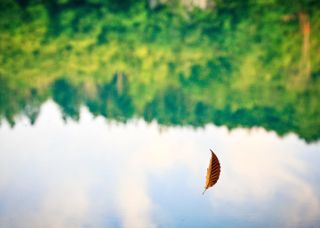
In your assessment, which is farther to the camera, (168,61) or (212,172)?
(168,61)

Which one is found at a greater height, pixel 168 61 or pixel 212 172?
pixel 168 61

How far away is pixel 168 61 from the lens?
18.7ft

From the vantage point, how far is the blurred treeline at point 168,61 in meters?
4.69

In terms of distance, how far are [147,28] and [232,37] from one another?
118cm

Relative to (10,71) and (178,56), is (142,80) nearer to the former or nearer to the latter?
(178,56)

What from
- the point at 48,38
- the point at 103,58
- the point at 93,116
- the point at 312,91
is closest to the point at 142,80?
the point at 103,58

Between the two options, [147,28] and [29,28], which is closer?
[29,28]

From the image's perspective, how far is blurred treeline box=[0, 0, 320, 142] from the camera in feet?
15.4

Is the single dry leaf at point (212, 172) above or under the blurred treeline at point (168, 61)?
under

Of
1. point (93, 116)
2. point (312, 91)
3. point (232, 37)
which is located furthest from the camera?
point (232, 37)

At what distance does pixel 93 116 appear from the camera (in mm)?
4430

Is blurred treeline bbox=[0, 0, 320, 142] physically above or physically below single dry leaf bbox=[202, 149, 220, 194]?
above

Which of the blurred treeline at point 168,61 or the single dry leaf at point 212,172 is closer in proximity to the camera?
the single dry leaf at point 212,172

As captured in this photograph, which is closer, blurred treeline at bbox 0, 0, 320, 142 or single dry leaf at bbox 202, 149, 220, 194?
single dry leaf at bbox 202, 149, 220, 194
